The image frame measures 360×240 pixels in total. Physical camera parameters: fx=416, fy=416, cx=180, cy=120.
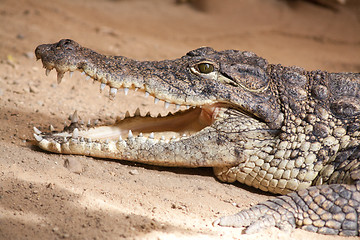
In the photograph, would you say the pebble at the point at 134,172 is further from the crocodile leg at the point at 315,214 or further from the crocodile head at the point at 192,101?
the crocodile leg at the point at 315,214

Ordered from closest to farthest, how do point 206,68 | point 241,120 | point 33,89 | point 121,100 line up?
1. point 241,120
2. point 206,68
3. point 33,89
4. point 121,100

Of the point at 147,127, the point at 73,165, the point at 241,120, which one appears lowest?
the point at 73,165

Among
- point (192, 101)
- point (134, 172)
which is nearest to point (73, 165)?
point (134, 172)

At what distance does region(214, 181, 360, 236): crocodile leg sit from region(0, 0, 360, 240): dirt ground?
0.10 meters

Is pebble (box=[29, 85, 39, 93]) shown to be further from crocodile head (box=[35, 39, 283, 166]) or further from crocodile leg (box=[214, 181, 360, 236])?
crocodile leg (box=[214, 181, 360, 236])

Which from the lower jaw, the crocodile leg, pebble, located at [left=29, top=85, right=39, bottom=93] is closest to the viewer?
the crocodile leg

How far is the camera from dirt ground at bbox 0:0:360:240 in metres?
3.15

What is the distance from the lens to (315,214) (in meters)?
3.47

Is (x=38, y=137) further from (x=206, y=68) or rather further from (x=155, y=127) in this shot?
(x=206, y=68)

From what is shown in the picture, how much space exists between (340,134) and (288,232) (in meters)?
1.08

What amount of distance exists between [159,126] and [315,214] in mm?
1806

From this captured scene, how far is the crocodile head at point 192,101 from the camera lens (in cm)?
387

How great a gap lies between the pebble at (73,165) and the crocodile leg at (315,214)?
1359mm

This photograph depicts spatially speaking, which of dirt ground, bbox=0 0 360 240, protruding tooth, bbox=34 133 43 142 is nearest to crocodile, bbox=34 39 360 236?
protruding tooth, bbox=34 133 43 142
